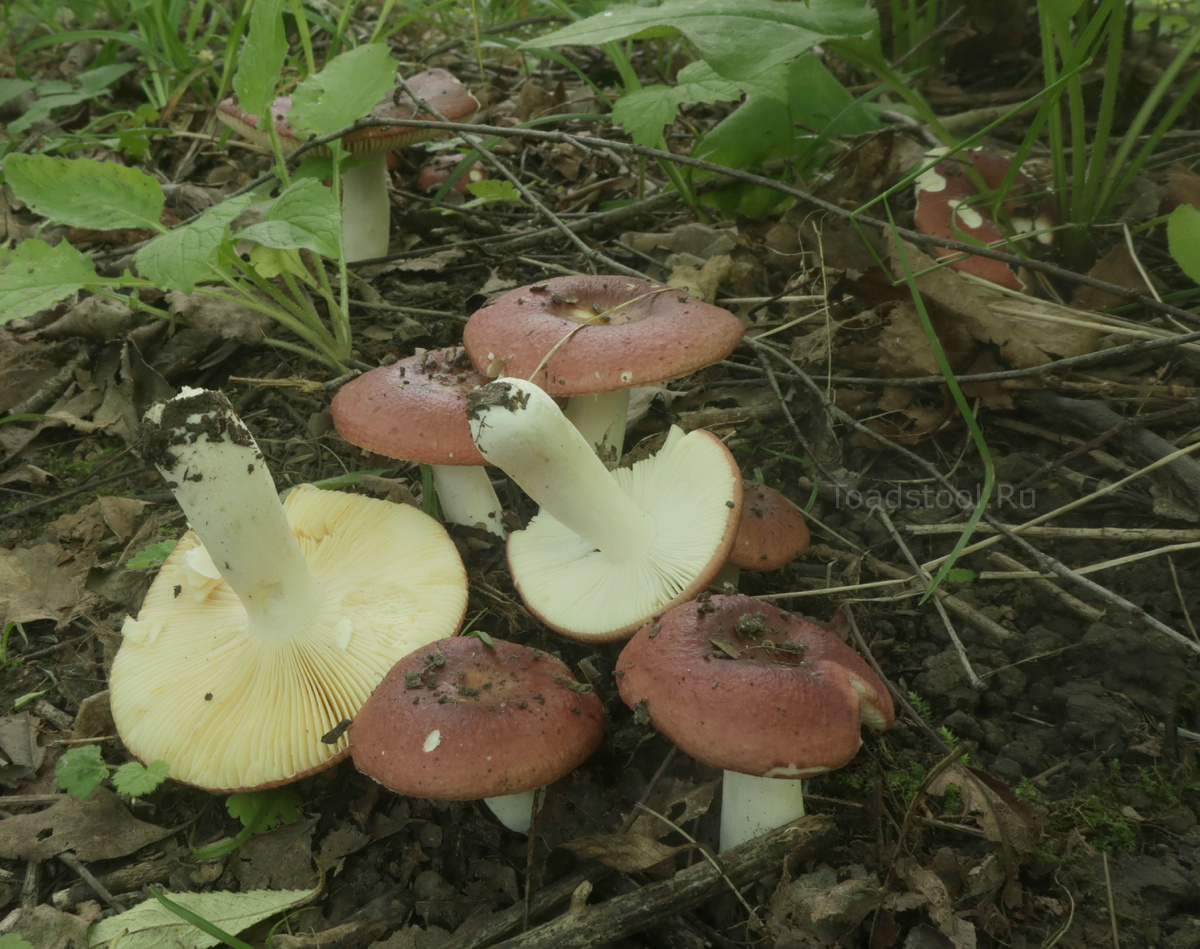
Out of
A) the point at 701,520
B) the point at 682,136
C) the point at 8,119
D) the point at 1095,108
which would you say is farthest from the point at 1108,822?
the point at 8,119

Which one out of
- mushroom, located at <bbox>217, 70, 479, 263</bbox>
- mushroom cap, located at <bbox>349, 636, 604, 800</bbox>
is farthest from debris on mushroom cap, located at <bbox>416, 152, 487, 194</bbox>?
mushroom cap, located at <bbox>349, 636, 604, 800</bbox>

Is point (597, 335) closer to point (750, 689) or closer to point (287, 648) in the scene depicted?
point (750, 689)

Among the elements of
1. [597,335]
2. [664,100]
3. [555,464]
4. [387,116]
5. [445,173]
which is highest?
[664,100]

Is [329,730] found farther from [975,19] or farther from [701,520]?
[975,19]

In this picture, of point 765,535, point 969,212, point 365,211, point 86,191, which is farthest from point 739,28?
point 365,211

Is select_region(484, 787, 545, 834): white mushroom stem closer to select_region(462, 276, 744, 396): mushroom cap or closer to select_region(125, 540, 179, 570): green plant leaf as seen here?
select_region(462, 276, 744, 396): mushroom cap

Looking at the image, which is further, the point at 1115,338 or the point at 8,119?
the point at 8,119
